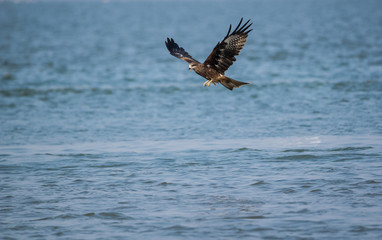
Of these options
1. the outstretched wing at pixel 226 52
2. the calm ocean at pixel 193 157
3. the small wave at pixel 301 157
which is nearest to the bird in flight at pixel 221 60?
the outstretched wing at pixel 226 52

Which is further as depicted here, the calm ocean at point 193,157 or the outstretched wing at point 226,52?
the outstretched wing at point 226,52

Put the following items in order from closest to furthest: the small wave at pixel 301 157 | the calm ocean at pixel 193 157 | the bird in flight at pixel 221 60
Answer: the calm ocean at pixel 193 157 → the bird in flight at pixel 221 60 → the small wave at pixel 301 157

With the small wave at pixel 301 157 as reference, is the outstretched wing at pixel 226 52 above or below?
above

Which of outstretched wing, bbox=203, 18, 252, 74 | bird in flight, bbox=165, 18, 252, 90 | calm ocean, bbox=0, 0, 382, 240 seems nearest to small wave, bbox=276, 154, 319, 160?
calm ocean, bbox=0, 0, 382, 240

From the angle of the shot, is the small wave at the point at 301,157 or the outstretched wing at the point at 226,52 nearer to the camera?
the outstretched wing at the point at 226,52

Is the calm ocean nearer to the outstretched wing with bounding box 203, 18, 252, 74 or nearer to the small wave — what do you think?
the small wave

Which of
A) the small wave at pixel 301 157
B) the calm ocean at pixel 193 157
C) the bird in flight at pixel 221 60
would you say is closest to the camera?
the calm ocean at pixel 193 157

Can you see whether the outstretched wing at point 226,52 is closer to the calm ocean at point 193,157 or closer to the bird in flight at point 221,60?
the bird in flight at point 221,60

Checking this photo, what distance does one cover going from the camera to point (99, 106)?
16531 millimetres

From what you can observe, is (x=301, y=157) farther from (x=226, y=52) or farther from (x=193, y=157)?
(x=226, y=52)

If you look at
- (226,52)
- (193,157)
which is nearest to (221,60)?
(226,52)

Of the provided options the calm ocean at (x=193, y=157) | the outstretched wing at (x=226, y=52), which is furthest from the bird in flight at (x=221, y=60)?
the calm ocean at (x=193, y=157)

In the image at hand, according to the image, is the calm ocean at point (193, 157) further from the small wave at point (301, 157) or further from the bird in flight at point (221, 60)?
the bird in flight at point (221, 60)

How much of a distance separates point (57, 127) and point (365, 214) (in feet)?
26.7
